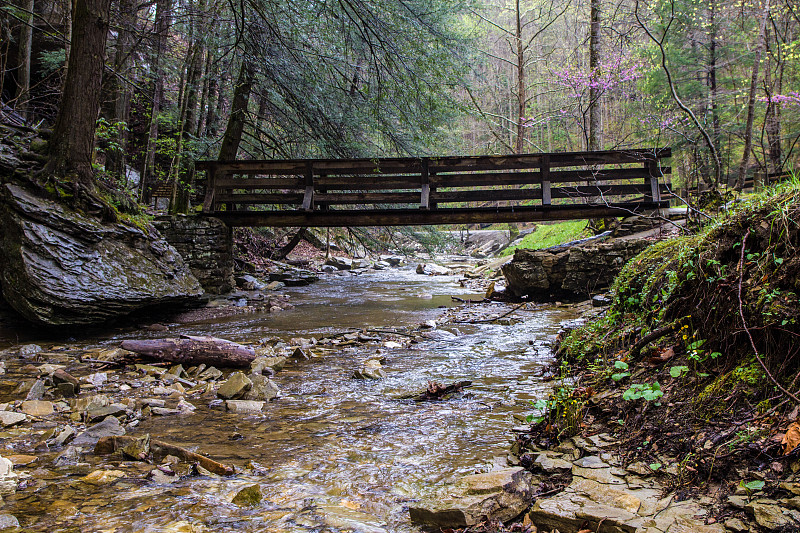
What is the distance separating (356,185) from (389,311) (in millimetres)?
3130

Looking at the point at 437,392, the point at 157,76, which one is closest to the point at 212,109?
A: the point at 157,76

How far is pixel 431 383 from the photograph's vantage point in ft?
13.4

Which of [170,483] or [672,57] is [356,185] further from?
[672,57]

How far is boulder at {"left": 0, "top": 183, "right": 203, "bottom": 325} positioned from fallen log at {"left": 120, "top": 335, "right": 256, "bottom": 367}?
1.74 metres

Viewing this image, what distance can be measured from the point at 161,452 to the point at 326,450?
1.01 m

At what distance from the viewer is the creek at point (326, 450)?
2.19 meters

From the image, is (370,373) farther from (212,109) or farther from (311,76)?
(212,109)

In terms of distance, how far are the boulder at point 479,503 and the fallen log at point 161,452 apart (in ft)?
4.02

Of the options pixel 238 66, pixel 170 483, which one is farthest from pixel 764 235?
pixel 238 66

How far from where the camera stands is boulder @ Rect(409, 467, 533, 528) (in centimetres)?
203

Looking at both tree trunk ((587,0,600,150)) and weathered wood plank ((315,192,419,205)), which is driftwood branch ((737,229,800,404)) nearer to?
weathered wood plank ((315,192,419,205))

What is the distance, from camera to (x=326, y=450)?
300 cm

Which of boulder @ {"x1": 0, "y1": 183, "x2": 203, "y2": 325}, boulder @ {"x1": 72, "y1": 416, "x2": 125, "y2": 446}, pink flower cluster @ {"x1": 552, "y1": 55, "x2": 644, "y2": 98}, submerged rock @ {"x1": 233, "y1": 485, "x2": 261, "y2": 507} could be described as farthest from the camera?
pink flower cluster @ {"x1": 552, "y1": 55, "x2": 644, "y2": 98}

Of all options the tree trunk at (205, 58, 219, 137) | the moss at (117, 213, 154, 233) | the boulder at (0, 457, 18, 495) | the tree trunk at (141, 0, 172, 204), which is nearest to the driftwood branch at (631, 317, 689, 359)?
the boulder at (0, 457, 18, 495)
